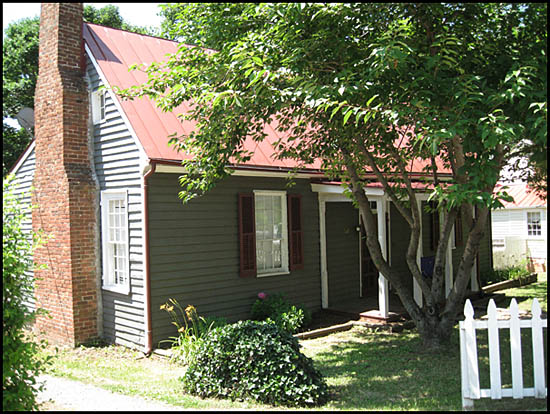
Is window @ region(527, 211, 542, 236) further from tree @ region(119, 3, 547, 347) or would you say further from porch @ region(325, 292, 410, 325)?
tree @ region(119, 3, 547, 347)

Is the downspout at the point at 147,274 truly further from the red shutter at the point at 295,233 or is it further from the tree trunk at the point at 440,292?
the tree trunk at the point at 440,292

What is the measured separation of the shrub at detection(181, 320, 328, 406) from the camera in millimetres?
6105

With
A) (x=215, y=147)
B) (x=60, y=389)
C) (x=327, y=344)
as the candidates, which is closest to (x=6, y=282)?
(x=60, y=389)

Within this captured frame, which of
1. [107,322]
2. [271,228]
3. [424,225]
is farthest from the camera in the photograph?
[424,225]

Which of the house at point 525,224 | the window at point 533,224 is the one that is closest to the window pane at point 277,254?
the house at point 525,224

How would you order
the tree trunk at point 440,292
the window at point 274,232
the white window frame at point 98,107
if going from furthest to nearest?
the window at point 274,232 < the white window frame at point 98,107 < the tree trunk at point 440,292

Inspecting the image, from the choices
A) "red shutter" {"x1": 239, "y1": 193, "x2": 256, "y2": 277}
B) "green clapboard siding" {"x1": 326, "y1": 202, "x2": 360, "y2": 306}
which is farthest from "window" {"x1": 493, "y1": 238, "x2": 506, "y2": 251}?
"red shutter" {"x1": 239, "y1": 193, "x2": 256, "y2": 277}

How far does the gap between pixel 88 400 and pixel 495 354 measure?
480 centimetres

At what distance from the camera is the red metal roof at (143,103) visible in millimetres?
9719

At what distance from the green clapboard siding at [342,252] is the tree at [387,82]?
12.3ft

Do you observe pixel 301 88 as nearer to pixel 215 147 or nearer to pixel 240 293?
pixel 215 147

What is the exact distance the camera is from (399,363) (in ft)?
26.3

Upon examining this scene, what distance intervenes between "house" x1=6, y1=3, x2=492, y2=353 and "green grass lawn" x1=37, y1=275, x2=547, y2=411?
2.69ft

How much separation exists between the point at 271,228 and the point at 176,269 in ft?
8.91
